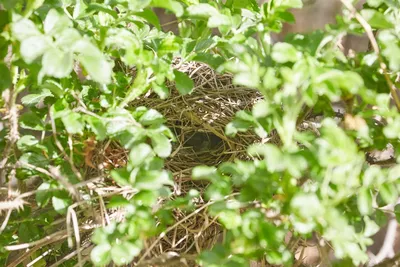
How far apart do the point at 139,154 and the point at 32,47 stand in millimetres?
171

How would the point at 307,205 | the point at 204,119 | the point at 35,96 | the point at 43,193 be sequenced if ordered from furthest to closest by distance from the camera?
the point at 204,119 < the point at 35,96 < the point at 43,193 < the point at 307,205

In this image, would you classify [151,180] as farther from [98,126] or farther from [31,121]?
[31,121]

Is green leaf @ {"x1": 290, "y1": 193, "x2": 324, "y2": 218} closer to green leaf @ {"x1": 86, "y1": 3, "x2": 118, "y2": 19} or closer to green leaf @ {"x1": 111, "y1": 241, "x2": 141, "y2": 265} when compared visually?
green leaf @ {"x1": 111, "y1": 241, "x2": 141, "y2": 265}

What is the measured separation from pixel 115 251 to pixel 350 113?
35 cm

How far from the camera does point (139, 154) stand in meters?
0.65

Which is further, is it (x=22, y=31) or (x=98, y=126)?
(x=98, y=126)

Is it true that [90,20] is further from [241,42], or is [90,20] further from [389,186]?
[389,186]

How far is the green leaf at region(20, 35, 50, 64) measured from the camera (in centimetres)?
56

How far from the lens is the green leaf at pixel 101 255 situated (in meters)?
0.61

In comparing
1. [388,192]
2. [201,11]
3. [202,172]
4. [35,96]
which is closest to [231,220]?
[202,172]

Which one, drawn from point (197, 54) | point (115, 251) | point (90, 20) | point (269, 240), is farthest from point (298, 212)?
point (90, 20)

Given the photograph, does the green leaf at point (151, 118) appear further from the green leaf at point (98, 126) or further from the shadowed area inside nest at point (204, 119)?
Answer: the shadowed area inside nest at point (204, 119)

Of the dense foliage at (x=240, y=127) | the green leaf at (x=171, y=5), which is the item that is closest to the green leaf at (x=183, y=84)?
the dense foliage at (x=240, y=127)

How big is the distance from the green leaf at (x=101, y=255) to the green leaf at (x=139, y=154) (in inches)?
3.9
